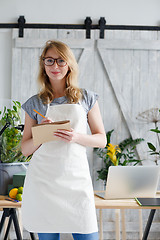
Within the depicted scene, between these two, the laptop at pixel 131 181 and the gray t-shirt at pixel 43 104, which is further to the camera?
the laptop at pixel 131 181

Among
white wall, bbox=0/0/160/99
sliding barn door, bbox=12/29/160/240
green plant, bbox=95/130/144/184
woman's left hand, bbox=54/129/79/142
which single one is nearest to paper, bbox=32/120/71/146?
woman's left hand, bbox=54/129/79/142

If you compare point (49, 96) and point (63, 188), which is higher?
point (49, 96)

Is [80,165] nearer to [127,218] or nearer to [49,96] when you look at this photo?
[49,96]

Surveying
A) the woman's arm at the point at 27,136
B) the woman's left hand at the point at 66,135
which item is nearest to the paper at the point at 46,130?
the woman's left hand at the point at 66,135

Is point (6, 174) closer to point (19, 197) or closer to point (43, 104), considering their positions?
point (19, 197)

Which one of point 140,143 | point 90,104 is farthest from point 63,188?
point 140,143

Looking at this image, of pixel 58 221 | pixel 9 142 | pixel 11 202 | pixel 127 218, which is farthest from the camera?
pixel 127 218

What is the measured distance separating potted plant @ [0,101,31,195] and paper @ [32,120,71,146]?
617 millimetres

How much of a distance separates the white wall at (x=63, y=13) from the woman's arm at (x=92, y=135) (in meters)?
2.29

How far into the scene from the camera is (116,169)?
1.98m

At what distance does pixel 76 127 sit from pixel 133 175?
0.62m

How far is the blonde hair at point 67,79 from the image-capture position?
1667 mm

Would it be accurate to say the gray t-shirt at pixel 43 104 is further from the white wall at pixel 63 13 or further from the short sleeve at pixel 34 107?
the white wall at pixel 63 13

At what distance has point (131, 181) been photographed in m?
2.03
